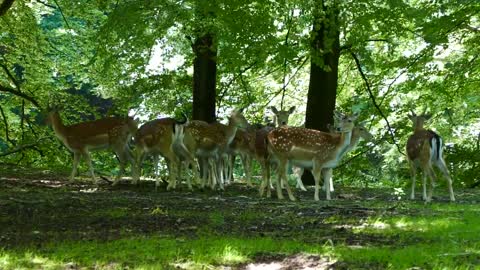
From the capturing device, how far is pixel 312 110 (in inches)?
634

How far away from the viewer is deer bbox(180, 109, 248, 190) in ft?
42.9

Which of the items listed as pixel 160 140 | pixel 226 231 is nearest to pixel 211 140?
pixel 160 140

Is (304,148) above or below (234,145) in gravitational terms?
below

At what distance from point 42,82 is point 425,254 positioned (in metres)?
16.7

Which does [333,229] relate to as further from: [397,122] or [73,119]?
[73,119]

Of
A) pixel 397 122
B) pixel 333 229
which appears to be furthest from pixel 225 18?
pixel 397 122

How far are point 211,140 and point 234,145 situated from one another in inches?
49.1

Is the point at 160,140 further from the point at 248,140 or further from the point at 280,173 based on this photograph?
the point at 280,173

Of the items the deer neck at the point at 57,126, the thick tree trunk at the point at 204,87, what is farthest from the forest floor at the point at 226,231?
the thick tree trunk at the point at 204,87

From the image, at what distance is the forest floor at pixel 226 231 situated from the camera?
5730 mm

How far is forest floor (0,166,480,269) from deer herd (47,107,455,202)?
2.16ft

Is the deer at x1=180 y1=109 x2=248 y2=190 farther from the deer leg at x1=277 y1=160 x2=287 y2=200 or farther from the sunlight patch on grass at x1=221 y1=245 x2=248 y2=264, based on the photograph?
the sunlight patch on grass at x1=221 y1=245 x2=248 y2=264

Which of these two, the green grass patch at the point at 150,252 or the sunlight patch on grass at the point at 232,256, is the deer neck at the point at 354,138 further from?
the sunlight patch on grass at the point at 232,256

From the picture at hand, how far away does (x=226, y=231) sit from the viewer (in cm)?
747
